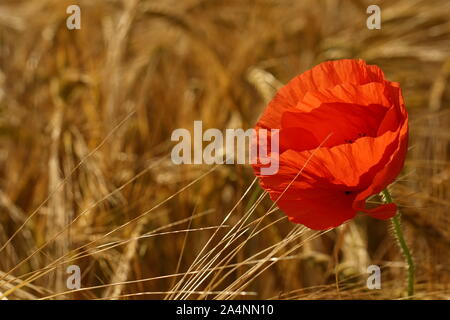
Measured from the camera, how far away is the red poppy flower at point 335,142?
43 centimetres

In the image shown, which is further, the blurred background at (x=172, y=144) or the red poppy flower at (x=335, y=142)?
the blurred background at (x=172, y=144)

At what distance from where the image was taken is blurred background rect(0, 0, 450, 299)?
0.74m

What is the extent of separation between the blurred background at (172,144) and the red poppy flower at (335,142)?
0.08 meters

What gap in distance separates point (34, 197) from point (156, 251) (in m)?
0.23

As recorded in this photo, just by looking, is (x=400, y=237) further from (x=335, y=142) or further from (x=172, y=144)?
(x=172, y=144)

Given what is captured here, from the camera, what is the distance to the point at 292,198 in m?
0.45

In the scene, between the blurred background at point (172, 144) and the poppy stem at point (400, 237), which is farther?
the blurred background at point (172, 144)

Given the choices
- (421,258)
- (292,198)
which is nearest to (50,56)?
(421,258)

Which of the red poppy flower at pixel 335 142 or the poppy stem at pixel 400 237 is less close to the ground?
the red poppy flower at pixel 335 142

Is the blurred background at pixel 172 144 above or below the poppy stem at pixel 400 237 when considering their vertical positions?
above

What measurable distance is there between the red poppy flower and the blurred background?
0.08 m

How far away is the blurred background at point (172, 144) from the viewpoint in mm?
735

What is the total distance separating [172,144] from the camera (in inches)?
38.2
